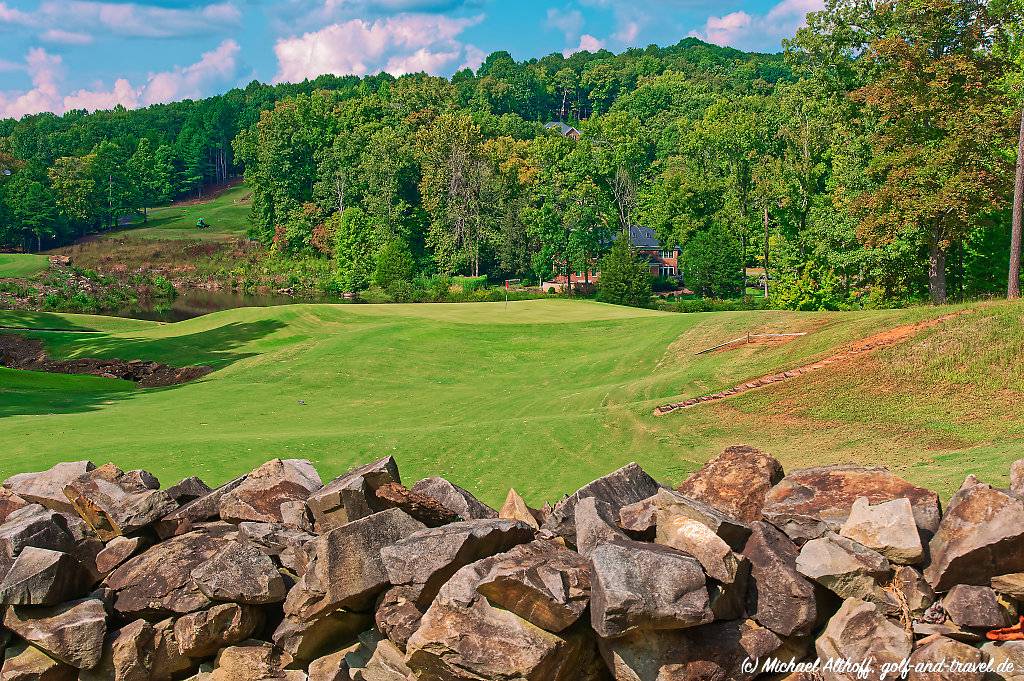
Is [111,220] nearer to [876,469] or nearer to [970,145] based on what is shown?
[970,145]

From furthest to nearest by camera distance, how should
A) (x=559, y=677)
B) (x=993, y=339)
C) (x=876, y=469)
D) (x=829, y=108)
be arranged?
(x=829, y=108) < (x=993, y=339) < (x=876, y=469) < (x=559, y=677)

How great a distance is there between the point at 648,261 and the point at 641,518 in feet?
289

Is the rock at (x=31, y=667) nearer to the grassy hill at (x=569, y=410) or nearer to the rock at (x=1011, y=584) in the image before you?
the rock at (x=1011, y=584)

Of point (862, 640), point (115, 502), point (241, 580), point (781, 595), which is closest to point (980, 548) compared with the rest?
point (862, 640)

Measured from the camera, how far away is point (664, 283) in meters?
97.0

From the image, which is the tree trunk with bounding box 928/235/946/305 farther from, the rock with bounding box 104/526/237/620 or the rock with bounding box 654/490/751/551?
the rock with bounding box 104/526/237/620

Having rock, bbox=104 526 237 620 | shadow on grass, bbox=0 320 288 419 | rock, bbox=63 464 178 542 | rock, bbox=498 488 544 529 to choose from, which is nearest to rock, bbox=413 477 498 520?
rock, bbox=498 488 544 529

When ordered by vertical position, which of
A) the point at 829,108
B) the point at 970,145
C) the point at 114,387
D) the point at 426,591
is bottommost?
the point at 114,387

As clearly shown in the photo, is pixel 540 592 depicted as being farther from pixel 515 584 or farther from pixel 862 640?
pixel 862 640

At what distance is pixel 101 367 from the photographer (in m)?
40.1

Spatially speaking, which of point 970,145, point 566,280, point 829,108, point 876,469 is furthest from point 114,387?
point 566,280

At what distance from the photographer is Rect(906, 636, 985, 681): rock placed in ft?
19.4

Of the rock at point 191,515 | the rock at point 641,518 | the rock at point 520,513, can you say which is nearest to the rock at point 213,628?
the rock at point 191,515

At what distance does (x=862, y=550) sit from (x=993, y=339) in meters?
13.0
